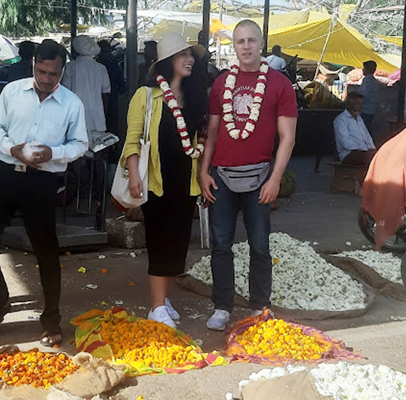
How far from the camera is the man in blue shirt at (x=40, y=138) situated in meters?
4.57

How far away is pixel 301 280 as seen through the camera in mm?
6234

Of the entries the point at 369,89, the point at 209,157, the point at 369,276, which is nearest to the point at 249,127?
the point at 209,157

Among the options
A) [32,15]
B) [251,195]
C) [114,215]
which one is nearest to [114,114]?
[114,215]

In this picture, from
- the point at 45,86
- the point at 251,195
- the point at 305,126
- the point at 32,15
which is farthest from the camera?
the point at 32,15

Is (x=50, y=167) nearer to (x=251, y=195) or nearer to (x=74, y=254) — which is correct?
(x=251, y=195)

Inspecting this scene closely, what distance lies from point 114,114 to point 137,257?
19.0ft

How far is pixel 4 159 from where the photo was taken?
4.62 m

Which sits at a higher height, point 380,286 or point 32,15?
point 32,15

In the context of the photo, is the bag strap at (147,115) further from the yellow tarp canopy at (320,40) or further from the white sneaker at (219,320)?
the yellow tarp canopy at (320,40)

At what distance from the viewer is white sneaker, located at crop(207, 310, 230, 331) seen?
5234 mm

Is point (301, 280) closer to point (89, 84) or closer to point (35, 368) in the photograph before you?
point (35, 368)

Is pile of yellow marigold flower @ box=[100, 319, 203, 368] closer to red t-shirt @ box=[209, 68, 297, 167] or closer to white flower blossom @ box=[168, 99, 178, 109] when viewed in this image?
red t-shirt @ box=[209, 68, 297, 167]

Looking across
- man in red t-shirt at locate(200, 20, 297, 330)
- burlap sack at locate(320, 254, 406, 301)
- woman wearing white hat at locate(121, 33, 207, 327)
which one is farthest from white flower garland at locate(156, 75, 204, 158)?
burlap sack at locate(320, 254, 406, 301)

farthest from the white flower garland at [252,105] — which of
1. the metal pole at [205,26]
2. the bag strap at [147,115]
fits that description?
the metal pole at [205,26]
